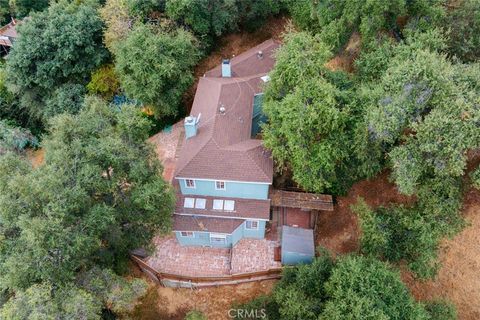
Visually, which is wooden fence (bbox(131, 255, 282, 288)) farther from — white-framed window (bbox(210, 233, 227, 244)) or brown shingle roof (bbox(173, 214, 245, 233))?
brown shingle roof (bbox(173, 214, 245, 233))

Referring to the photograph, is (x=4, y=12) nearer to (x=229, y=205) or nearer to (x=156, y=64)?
(x=156, y=64)

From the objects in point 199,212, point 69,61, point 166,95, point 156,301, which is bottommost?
point 156,301

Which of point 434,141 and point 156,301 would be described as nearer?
point 434,141

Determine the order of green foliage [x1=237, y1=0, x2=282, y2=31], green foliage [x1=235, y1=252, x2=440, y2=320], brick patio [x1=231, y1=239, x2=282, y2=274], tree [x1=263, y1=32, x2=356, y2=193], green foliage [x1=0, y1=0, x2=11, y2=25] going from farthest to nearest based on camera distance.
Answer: green foliage [x1=0, y1=0, x2=11, y2=25] < green foliage [x1=237, y1=0, x2=282, y2=31] < brick patio [x1=231, y1=239, x2=282, y2=274] < tree [x1=263, y1=32, x2=356, y2=193] < green foliage [x1=235, y1=252, x2=440, y2=320]

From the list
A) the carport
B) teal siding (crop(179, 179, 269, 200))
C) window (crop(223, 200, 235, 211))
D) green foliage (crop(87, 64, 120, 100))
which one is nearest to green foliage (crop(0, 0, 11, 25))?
green foliage (crop(87, 64, 120, 100))

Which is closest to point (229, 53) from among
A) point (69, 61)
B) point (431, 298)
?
point (69, 61)

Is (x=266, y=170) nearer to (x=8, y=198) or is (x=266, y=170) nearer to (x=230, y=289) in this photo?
(x=230, y=289)

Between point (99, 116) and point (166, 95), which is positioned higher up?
point (99, 116)

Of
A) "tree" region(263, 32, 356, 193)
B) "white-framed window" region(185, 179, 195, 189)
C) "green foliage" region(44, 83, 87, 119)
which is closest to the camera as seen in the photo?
"tree" region(263, 32, 356, 193)
